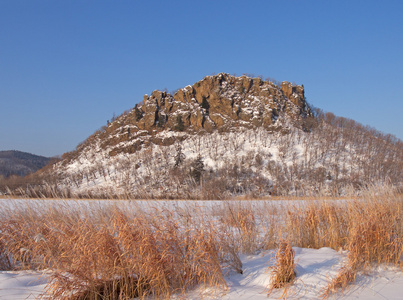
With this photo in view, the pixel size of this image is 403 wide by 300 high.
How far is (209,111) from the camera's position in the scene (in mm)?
87500

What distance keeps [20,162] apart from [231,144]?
293 feet

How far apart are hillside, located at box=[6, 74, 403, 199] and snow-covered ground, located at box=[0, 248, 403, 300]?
37478 mm

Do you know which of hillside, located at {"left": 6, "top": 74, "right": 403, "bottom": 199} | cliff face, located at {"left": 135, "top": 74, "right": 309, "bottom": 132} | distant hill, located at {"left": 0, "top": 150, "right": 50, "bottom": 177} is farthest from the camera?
distant hill, located at {"left": 0, "top": 150, "right": 50, "bottom": 177}

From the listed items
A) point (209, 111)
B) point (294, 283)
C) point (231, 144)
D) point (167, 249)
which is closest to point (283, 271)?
point (294, 283)

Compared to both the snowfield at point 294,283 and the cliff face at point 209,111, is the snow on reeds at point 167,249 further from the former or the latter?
the cliff face at point 209,111

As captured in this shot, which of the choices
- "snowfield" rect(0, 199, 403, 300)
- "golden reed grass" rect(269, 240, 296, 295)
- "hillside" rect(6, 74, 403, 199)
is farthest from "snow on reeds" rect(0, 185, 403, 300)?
"hillside" rect(6, 74, 403, 199)

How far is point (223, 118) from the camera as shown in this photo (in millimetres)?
82750

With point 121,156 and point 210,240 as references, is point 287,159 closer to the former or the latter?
point 121,156

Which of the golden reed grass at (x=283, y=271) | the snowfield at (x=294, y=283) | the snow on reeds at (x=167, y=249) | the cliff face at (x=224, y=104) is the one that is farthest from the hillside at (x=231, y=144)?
the golden reed grass at (x=283, y=271)

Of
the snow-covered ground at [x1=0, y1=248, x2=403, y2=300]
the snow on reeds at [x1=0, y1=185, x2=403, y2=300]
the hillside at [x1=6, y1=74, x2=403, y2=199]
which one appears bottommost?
the snow-covered ground at [x1=0, y1=248, x2=403, y2=300]

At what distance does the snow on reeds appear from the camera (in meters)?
3.12

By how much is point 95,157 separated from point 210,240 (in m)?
76.7

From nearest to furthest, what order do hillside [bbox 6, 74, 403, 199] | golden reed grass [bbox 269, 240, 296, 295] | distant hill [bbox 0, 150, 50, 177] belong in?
1. golden reed grass [bbox 269, 240, 296, 295]
2. hillside [bbox 6, 74, 403, 199]
3. distant hill [bbox 0, 150, 50, 177]

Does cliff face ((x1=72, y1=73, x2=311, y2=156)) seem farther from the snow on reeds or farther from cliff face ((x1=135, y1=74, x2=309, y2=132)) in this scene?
the snow on reeds
